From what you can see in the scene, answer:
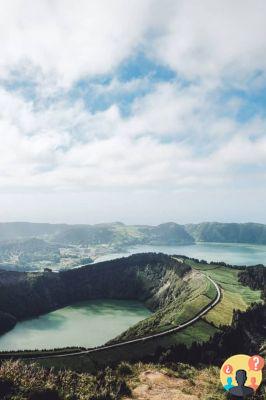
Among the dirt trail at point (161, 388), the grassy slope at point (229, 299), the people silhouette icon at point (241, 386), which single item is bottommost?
the grassy slope at point (229, 299)

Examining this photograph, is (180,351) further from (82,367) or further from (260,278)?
(260,278)

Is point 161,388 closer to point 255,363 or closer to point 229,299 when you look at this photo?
point 255,363

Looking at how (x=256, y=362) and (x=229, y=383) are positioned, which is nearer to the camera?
(x=256, y=362)

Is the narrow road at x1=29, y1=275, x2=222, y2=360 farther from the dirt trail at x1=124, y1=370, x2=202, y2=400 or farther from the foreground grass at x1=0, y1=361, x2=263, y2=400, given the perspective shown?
the dirt trail at x1=124, y1=370, x2=202, y2=400

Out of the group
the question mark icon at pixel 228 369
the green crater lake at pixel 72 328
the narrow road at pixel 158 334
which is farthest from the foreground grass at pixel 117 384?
the green crater lake at pixel 72 328

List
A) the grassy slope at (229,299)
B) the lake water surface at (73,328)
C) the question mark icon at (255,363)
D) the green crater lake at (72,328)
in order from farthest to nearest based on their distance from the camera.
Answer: the lake water surface at (73,328) → the green crater lake at (72,328) → the grassy slope at (229,299) → the question mark icon at (255,363)

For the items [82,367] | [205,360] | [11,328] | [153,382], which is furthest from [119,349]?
[11,328]

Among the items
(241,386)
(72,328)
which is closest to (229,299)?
(72,328)

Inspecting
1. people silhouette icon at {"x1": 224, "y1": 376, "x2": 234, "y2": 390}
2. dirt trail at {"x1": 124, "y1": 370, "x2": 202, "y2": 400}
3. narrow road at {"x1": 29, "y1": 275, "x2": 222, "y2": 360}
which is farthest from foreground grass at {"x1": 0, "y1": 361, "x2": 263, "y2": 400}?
narrow road at {"x1": 29, "y1": 275, "x2": 222, "y2": 360}

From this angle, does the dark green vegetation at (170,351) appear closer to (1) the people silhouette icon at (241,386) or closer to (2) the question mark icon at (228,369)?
(1) the people silhouette icon at (241,386)
